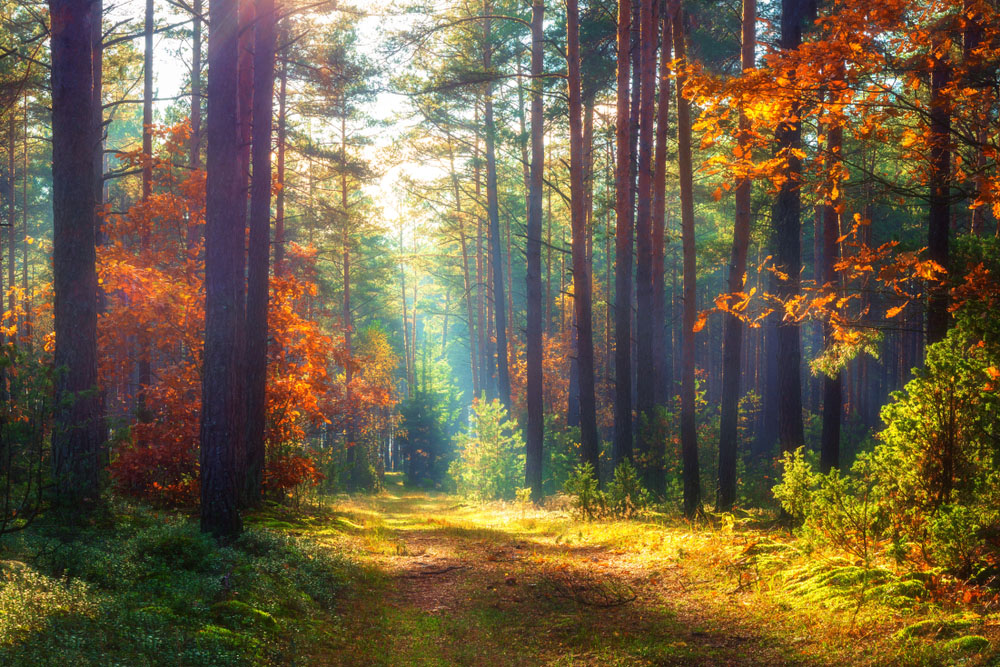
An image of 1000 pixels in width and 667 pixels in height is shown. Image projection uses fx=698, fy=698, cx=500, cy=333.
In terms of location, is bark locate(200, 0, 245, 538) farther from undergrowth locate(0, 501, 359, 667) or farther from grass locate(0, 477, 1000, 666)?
grass locate(0, 477, 1000, 666)

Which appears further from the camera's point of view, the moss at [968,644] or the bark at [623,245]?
the bark at [623,245]

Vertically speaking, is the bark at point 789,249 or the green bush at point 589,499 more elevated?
the bark at point 789,249

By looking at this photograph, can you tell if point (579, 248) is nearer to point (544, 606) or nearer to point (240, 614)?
point (544, 606)

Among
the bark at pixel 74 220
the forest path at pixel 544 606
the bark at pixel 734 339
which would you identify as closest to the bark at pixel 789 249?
the bark at pixel 734 339

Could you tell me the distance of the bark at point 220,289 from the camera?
27.1ft

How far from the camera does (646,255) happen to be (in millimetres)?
16531

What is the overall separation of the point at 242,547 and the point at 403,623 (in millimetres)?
2510

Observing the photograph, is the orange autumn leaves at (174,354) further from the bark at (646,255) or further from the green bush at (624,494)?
the bark at (646,255)

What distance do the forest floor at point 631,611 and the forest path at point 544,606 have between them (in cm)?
2

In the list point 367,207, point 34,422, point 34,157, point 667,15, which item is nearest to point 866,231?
point 667,15

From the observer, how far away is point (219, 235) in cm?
834

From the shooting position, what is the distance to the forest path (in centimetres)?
547

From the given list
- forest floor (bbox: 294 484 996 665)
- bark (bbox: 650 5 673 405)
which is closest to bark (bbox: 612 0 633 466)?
bark (bbox: 650 5 673 405)

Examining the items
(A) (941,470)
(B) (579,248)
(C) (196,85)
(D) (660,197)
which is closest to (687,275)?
Answer: (B) (579,248)
